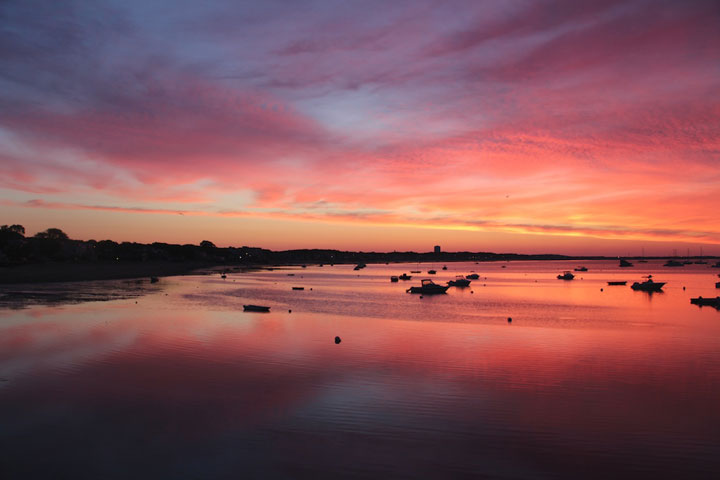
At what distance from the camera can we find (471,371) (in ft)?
73.8

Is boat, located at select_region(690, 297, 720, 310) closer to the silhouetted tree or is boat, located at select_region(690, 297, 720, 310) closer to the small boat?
the small boat

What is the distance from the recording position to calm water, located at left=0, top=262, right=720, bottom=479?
12.5 metres

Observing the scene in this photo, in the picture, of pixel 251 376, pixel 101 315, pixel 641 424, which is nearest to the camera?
pixel 641 424

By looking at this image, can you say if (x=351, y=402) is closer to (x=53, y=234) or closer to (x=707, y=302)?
(x=707, y=302)

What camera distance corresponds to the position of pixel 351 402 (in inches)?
683

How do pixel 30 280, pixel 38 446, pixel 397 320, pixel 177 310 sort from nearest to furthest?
pixel 38 446
pixel 397 320
pixel 177 310
pixel 30 280

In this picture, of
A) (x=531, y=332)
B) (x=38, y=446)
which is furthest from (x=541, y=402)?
(x=531, y=332)

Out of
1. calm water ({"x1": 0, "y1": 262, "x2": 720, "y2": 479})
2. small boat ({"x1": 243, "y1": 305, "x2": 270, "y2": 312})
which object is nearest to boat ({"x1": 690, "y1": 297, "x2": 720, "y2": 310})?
calm water ({"x1": 0, "y1": 262, "x2": 720, "y2": 479})

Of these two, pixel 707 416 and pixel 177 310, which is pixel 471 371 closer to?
pixel 707 416

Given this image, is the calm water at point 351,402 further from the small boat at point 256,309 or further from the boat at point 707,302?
the boat at point 707,302

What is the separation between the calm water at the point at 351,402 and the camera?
1245 cm

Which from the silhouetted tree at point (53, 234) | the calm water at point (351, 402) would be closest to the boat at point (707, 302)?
the calm water at point (351, 402)

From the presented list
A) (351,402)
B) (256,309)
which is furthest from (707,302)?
(351,402)

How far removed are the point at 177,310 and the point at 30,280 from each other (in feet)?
142
